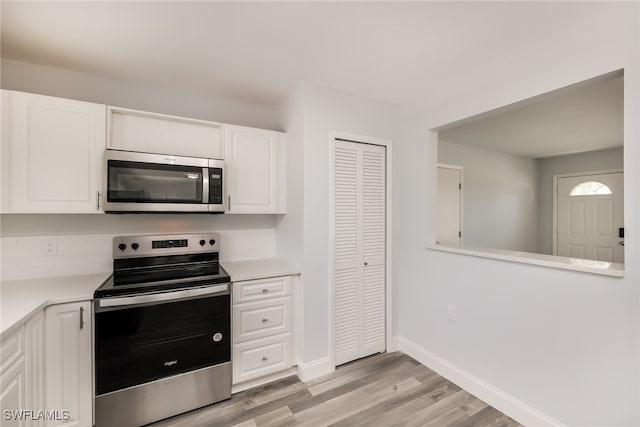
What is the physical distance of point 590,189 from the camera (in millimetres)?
→ 4461

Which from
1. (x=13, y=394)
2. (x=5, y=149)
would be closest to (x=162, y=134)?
(x=5, y=149)

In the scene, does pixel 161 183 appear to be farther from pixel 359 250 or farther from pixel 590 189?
pixel 590 189

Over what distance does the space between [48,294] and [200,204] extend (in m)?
1.01

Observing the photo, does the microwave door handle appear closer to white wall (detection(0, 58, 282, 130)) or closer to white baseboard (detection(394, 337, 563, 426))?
white wall (detection(0, 58, 282, 130))

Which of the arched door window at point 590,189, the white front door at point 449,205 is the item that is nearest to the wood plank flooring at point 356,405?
the white front door at point 449,205

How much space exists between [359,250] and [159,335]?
65.7 inches

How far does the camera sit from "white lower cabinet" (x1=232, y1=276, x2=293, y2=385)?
2.05 metres

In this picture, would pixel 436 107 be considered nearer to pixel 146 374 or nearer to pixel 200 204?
pixel 200 204

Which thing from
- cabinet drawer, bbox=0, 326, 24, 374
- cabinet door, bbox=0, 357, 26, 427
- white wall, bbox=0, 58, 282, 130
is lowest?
cabinet door, bbox=0, 357, 26, 427

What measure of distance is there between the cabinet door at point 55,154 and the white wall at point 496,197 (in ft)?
13.1

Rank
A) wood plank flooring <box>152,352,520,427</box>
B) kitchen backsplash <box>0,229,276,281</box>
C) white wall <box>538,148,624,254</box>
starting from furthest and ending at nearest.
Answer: white wall <box>538,148,624,254</box> → kitchen backsplash <box>0,229,276,281</box> → wood plank flooring <box>152,352,520,427</box>

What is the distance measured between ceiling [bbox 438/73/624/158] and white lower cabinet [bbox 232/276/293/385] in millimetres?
2117

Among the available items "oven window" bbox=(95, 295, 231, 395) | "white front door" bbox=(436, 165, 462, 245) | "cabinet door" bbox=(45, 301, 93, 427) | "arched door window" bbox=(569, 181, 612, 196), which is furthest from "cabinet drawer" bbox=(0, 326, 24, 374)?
"arched door window" bbox=(569, 181, 612, 196)

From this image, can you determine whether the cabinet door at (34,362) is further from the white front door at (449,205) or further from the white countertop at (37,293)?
the white front door at (449,205)
